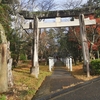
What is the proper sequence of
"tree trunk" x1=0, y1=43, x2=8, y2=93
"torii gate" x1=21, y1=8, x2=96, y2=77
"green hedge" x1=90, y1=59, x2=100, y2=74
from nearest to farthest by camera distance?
"tree trunk" x1=0, y1=43, x2=8, y2=93 → "green hedge" x1=90, y1=59, x2=100, y2=74 → "torii gate" x1=21, y1=8, x2=96, y2=77

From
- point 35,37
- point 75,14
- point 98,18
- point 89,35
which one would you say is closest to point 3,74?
point 35,37

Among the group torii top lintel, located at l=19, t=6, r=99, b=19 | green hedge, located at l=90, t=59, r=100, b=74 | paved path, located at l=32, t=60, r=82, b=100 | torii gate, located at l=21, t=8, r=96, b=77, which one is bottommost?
paved path, located at l=32, t=60, r=82, b=100

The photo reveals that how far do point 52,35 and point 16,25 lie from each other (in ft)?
64.3

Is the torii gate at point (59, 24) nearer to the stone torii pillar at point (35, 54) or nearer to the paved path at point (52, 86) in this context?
the stone torii pillar at point (35, 54)

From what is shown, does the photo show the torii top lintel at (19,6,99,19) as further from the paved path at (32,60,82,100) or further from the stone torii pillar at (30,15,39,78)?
the paved path at (32,60,82,100)

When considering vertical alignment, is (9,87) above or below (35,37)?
below

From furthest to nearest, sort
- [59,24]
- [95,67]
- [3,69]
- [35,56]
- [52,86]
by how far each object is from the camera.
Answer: [59,24] < [35,56] < [95,67] < [52,86] < [3,69]

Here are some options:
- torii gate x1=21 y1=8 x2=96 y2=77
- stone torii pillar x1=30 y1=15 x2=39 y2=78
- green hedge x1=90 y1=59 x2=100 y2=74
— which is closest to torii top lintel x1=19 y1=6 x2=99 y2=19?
torii gate x1=21 y1=8 x2=96 y2=77

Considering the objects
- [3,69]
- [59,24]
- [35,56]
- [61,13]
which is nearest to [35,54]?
[35,56]

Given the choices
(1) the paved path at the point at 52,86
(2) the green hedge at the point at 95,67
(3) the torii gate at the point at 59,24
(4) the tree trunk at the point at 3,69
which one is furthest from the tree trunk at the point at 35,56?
→ (4) the tree trunk at the point at 3,69

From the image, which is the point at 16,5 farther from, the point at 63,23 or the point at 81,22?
the point at 81,22

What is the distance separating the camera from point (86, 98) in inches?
247

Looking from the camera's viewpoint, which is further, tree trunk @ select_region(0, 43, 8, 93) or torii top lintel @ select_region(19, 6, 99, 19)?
torii top lintel @ select_region(19, 6, 99, 19)

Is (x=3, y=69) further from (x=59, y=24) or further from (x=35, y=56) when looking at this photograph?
(x=59, y=24)
